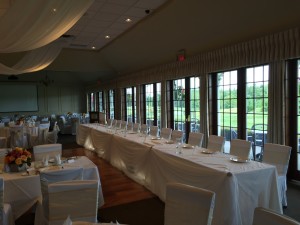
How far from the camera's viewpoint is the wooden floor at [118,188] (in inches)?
168

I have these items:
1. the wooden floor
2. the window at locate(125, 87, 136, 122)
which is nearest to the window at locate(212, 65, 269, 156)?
the wooden floor

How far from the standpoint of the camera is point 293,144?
4961mm

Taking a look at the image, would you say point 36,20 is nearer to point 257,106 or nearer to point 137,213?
point 137,213

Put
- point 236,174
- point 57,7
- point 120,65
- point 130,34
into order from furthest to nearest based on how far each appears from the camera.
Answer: point 120,65 → point 130,34 → point 236,174 → point 57,7

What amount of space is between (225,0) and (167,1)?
1.48m

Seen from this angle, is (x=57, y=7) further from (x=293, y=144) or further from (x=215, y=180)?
(x=293, y=144)

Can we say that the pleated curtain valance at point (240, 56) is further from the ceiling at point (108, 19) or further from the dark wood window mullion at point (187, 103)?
the ceiling at point (108, 19)

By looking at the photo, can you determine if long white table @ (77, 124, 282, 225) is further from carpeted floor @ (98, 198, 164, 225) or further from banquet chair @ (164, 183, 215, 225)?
banquet chair @ (164, 183, 215, 225)

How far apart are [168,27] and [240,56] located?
220 centimetres

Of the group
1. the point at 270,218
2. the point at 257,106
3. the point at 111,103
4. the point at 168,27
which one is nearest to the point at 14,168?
the point at 270,218

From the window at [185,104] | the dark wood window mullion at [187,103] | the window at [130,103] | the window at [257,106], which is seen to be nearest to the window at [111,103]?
the window at [130,103]

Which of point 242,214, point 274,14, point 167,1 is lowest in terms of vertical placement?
point 242,214

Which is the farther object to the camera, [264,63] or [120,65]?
[120,65]

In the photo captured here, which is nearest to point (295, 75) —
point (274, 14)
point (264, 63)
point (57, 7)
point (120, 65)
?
point (264, 63)
